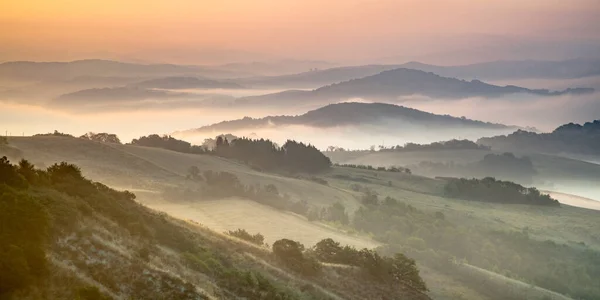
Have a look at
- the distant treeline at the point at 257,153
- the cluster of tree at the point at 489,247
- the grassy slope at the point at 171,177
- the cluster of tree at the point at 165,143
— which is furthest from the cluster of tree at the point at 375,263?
the cluster of tree at the point at 165,143

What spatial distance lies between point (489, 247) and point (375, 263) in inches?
2773

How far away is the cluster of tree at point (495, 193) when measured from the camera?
183 metres

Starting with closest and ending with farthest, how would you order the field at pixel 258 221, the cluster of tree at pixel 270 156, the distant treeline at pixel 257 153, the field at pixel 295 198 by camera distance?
1. the field at pixel 258 221
2. the field at pixel 295 198
3. the distant treeline at pixel 257 153
4. the cluster of tree at pixel 270 156

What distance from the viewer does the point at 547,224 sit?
14988 centimetres

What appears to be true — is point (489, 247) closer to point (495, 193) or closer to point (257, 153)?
point (495, 193)

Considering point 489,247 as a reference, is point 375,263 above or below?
above

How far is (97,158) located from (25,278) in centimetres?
10692

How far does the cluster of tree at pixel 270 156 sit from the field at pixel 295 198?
7.25 metres

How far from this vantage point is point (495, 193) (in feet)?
610

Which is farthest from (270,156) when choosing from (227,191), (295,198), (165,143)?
(227,191)

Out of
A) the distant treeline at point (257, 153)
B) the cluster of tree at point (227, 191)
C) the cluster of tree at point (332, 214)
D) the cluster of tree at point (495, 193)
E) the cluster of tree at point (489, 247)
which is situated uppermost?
the distant treeline at point (257, 153)

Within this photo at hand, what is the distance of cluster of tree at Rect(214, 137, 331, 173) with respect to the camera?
18551 centimetres

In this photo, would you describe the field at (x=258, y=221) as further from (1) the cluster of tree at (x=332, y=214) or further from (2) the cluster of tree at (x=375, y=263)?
(2) the cluster of tree at (x=375, y=263)

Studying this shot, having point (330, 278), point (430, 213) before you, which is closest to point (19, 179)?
point (330, 278)
